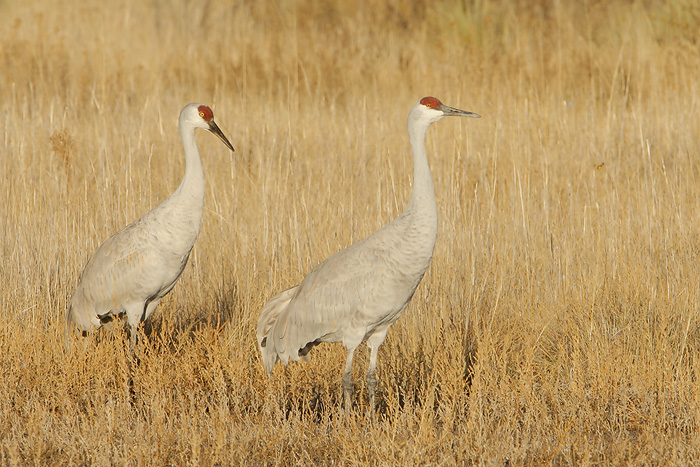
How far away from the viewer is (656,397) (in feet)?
12.9

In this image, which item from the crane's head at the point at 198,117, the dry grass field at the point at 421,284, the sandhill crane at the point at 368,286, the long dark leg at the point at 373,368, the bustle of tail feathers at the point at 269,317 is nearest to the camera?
the dry grass field at the point at 421,284

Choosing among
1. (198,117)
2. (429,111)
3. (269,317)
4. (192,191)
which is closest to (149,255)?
(192,191)

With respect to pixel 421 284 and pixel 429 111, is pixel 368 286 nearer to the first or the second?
pixel 429 111

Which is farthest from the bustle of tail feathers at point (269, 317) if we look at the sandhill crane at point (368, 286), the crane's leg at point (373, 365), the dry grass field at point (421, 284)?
the crane's leg at point (373, 365)

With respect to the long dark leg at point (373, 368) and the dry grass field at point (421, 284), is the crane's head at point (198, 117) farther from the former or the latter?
the long dark leg at point (373, 368)

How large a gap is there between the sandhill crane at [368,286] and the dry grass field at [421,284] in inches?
10.2

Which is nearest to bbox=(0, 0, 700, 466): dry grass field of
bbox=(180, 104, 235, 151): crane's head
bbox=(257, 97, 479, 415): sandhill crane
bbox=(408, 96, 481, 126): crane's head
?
bbox=(257, 97, 479, 415): sandhill crane

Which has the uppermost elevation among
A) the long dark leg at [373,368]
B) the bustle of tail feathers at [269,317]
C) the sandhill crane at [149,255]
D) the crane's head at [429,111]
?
the crane's head at [429,111]

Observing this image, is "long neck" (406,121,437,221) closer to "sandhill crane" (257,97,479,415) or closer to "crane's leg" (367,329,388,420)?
"sandhill crane" (257,97,479,415)

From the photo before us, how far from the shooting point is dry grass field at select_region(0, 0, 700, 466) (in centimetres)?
357

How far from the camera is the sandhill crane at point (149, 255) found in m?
4.41

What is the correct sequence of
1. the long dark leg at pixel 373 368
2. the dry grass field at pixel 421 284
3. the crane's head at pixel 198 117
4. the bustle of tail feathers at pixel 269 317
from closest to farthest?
the dry grass field at pixel 421 284 → the long dark leg at pixel 373 368 → the bustle of tail feathers at pixel 269 317 → the crane's head at pixel 198 117

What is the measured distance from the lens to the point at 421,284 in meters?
5.01

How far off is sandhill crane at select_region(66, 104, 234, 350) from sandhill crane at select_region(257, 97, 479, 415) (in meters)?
0.67
